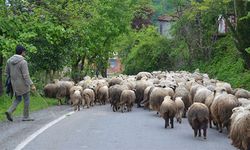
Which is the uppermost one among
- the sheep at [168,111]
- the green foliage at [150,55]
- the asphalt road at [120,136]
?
the green foliage at [150,55]

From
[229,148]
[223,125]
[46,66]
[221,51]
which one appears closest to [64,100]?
[46,66]

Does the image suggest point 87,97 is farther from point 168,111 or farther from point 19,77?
point 168,111

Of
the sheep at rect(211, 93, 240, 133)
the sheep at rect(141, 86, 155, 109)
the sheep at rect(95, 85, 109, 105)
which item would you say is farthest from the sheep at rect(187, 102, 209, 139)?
the sheep at rect(95, 85, 109, 105)

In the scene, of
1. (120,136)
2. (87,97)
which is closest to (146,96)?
(87,97)

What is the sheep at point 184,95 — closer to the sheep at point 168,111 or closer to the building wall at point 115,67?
the sheep at point 168,111

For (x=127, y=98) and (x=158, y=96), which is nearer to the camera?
(x=158, y=96)

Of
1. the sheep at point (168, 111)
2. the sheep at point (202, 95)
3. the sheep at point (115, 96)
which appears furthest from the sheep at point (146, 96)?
the sheep at point (168, 111)

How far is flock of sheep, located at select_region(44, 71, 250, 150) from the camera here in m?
11.4

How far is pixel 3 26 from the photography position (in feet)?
57.3

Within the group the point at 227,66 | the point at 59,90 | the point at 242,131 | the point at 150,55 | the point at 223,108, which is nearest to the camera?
the point at 242,131

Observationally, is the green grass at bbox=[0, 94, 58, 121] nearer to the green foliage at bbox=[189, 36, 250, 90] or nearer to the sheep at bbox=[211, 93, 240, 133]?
the sheep at bbox=[211, 93, 240, 133]

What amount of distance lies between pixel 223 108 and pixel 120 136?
10.0 feet

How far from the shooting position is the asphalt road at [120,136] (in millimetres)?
11250

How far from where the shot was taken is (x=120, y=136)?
12.7 metres
